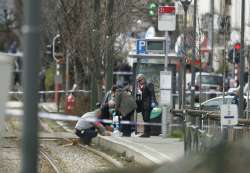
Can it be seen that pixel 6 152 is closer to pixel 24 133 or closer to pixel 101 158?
pixel 101 158

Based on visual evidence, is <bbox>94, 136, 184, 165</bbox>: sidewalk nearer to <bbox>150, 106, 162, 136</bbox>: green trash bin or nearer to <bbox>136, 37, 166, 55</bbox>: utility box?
<bbox>150, 106, 162, 136</bbox>: green trash bin

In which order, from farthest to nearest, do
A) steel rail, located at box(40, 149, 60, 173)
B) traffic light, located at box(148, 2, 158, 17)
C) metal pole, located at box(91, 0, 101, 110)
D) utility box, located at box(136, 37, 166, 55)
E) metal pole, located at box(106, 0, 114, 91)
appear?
1. traffic light, located at box(148, 2, 158, 17)
2. metal pole, located at box(91, 0, 101, 110)
3. metal pole, located at box(106, 0, 114, 91)
4. utility box, located at box(136, 37, 166, 55)
5. steel rail, located at box(40, 149, 60, 173)

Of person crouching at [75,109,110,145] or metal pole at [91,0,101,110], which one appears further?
metal pole at [91,0,101,110]

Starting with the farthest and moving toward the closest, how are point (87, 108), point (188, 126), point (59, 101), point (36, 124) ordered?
point (59, 101) < point (87, 108) < point (188, 126) < point (36, 124)

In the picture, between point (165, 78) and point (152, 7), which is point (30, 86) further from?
point (152, 7)

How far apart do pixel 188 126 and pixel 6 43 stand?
190 feet

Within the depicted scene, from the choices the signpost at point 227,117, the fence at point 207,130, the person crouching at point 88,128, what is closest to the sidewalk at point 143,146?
the person crouching at point 88,128

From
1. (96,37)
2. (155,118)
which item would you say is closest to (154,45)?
(155,118)

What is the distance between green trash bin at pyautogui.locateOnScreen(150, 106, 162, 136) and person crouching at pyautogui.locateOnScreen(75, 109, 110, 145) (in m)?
1.26

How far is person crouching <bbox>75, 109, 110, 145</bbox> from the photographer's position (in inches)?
779

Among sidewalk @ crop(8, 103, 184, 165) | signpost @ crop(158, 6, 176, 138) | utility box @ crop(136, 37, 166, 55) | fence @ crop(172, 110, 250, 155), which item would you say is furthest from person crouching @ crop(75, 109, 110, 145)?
fence @ crop(172, 110, 250, 155)

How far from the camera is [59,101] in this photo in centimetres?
3538

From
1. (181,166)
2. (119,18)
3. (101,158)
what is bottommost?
(101,158)

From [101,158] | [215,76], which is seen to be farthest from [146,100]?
[215,76]
